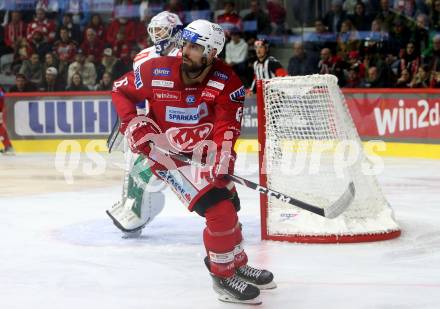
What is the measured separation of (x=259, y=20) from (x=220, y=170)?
9.00 meters

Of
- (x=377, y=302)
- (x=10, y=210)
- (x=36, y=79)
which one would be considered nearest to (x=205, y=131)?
(x=377, y=302)

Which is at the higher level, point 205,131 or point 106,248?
point 205,131

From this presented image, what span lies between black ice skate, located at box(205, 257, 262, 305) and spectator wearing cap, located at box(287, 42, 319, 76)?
809 centimetres

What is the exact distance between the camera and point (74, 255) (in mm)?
5141

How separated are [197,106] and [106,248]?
1348 millimetres

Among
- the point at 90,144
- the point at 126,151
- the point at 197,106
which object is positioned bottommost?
the point at 90,144

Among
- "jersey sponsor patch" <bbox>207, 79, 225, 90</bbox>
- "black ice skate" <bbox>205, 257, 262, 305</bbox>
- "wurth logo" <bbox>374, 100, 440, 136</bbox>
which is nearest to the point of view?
"black ice skate" <bbox>205, 257, 262, 305</bbox>

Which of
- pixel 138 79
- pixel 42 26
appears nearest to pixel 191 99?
pixel 138 79

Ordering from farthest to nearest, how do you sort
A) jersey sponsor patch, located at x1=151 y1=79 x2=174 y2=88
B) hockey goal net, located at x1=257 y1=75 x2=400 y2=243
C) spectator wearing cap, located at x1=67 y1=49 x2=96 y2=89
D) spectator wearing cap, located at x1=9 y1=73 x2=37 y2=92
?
spectator wearing cap, located at x1=67 y1=49 x2=96 y2=89 < spectator wearing cap, located at x1=9 y1=73 x2=37 y2=92 < hockey goal net, located at x1=257 y1=75 x2=400 y2=243 < jersey sponsor patch, located at x1=151 y1=79 x2=174 y2=88

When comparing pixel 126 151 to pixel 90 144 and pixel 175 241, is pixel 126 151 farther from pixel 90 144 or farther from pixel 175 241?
pixel 90 144

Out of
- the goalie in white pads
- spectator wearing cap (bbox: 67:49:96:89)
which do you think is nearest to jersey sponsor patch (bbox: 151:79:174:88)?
the goalie in white pads

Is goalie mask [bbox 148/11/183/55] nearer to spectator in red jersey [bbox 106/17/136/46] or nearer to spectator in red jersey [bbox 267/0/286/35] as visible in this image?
spectator in red jersey [bbox 267/0/286/35]

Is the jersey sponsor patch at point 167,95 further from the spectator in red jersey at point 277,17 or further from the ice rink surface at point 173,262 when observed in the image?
the spectator in red jersey at point 277,17

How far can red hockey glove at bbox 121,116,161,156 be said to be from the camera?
4.36 metres
